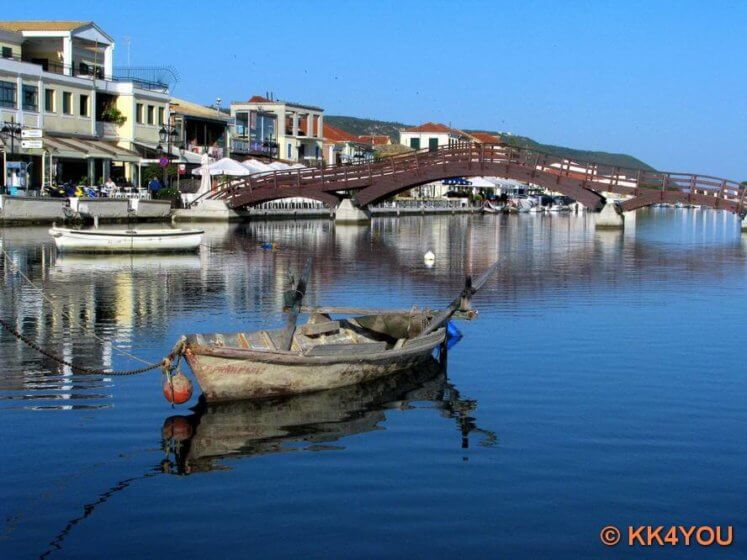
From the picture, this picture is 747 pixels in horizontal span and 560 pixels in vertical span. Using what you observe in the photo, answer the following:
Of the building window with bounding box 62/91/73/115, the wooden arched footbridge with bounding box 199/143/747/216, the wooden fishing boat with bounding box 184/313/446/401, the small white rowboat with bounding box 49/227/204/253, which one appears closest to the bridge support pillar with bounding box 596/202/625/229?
the wooden arched footbridge with bounding box 199/143/747/216

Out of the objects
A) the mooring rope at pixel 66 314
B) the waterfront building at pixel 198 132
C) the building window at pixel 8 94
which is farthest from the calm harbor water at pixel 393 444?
the waterfront building at pixel 198 132

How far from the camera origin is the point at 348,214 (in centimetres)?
7406

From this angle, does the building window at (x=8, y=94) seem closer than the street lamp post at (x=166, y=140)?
Yes

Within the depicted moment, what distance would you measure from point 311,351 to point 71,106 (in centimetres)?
5584

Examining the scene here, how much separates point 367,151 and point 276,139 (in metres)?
32.4

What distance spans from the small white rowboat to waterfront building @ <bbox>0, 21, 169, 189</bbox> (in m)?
18.6

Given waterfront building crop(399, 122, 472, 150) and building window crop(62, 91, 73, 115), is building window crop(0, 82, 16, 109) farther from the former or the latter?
waterfront building crop(399, 122, 472, 150)

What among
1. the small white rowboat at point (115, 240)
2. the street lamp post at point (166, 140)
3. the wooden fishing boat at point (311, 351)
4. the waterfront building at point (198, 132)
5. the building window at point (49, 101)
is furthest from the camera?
the waterfront building at point (198, 132)

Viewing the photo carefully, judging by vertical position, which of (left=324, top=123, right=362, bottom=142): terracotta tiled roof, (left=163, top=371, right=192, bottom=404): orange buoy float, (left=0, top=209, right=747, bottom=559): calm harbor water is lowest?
(left=0, top=209, right=747, bottom=559): calm harbor water

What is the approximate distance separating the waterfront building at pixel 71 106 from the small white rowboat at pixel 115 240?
1861 centimetres

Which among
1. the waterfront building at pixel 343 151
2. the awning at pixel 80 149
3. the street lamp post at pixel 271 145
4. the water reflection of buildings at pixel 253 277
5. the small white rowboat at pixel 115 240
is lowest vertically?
the water reflection of buildings at pixel 253 277

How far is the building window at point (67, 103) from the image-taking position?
66500 millimetres

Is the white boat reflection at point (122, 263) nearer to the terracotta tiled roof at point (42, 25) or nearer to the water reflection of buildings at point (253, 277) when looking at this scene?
the water reflection of buildings at point (253, 277)

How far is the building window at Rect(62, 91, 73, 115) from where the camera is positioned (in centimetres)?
6650
